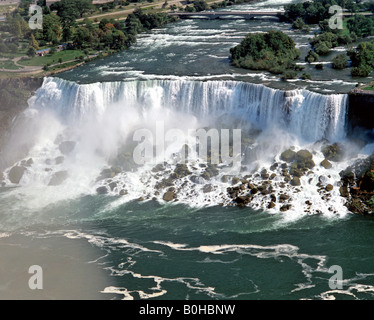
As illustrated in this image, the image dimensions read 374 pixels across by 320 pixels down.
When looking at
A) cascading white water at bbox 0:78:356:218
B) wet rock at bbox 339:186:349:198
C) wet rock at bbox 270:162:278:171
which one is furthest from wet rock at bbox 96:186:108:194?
wet rock at bbox 339:186:349:198

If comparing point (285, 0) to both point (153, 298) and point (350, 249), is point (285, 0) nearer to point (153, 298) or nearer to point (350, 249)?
point (350, 249)

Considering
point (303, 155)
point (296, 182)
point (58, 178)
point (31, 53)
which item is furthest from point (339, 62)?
point (31, 53)

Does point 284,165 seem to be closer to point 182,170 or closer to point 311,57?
point 182,170

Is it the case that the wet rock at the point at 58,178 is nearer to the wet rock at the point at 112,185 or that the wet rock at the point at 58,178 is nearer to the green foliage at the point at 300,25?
the wet rock at the point at 112,185

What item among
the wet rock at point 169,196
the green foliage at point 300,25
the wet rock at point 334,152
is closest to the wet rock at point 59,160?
the wet rock at point 169,196

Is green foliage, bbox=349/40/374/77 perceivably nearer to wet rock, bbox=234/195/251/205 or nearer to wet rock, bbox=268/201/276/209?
wet rock, bbox=268/201/276/209
